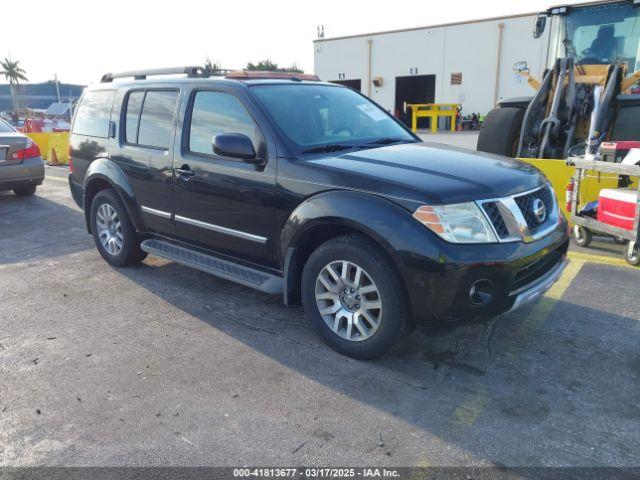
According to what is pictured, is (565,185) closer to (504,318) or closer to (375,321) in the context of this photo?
(504,318)

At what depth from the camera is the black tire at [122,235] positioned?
511cm

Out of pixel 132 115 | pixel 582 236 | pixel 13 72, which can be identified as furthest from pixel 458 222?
pixel 13 72

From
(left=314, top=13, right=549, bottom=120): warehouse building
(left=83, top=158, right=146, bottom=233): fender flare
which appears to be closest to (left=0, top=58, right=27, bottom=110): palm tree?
(left=314, top=13, right=549, bottom=120): warehouse building

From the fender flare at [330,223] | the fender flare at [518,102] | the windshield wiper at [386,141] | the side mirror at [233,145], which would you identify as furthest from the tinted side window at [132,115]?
the fender flare at [518,102]

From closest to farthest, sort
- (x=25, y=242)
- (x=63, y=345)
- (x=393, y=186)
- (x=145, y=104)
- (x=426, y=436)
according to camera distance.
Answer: (x=426, y=436) → (x=393, y=186) → (x=63, y=345) → (x=145, y=104) → (x=25, y=242)

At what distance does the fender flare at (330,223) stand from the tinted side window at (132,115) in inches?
86.7

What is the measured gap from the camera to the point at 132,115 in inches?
194

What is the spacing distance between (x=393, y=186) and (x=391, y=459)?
1520 mm

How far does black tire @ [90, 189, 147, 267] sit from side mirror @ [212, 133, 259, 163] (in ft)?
6.31

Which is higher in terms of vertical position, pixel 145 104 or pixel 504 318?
pixel 145 104

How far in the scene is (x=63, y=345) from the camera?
3707 mm

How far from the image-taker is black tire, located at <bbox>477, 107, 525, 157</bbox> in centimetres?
800

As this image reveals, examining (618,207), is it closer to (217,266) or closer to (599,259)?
(599,259)

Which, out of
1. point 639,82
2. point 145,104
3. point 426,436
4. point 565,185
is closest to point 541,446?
point 426,436
